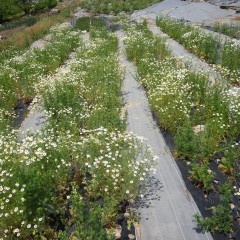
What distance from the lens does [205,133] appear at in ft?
21.3

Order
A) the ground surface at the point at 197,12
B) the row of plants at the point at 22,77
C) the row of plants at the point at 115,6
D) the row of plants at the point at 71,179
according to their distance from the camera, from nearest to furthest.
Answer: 1. the row of plants at the point at 71,179
2. the row of plants at the point at 22,77
3. the ground surface at the point at 197,12
4. the row of plants at the point at 115,6

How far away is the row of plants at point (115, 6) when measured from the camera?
31625 millimetres

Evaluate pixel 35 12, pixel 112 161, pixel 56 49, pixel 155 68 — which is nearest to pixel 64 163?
pixel 112 161

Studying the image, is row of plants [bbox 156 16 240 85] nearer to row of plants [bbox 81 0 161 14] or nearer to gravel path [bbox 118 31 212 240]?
gravel path [bbox 118 31 212 240]

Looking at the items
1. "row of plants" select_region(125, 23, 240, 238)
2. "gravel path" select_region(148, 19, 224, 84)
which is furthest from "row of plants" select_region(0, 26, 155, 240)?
"gravel path" select_region(148, 19, 224, 84)

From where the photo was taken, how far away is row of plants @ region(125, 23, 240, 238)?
16.4 feet

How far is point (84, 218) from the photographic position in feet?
15.3

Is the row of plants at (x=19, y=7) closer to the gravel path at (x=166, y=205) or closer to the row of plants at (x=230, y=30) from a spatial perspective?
the row of plants at (x=230, y=30)

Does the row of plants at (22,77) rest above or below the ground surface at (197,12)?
above

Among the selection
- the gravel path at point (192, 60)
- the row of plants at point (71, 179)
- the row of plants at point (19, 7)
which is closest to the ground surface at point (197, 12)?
the gravel path at point (192, 60)

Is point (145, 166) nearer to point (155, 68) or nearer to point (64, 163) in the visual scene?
point (64, 163)

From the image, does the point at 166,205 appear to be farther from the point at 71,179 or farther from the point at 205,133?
the point at 205,133

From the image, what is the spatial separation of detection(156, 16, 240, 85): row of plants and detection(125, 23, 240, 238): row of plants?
1.01 metres

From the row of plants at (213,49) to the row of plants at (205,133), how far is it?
3.30 ft
